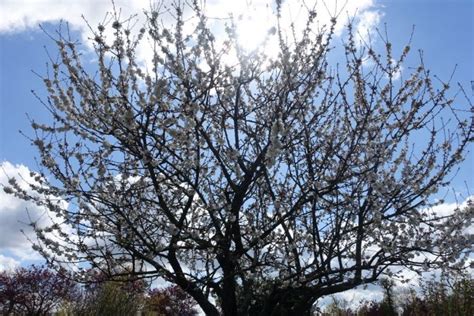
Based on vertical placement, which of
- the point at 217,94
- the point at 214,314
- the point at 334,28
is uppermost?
the point at 334,28

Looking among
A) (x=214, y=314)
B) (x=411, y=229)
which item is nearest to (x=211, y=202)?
(x=214, y=314)

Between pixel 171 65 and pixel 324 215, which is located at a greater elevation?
pixel 171 65

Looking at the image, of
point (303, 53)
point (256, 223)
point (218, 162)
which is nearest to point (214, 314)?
point (256, 223)

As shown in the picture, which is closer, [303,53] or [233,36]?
A: [233,36]

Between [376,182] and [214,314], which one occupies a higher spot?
[376,182]

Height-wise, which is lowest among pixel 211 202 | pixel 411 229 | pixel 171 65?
pixel 411 229

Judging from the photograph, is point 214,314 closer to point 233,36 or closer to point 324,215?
point 324,215

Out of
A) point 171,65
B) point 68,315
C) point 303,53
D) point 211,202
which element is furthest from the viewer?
point 68,315

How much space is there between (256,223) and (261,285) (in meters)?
0.94

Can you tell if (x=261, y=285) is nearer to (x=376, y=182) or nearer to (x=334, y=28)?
(x=376, y=182)

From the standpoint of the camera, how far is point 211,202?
222 inches

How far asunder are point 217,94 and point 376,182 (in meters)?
2.40

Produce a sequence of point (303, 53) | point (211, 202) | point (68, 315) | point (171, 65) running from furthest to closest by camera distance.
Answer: point (68, 315) < point (303, 53) < point (171, 65) < point (211, 202)

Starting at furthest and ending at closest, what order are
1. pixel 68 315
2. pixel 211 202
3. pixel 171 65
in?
1. pixel 68 315
2. pixel 171 65
3. pixel 211 202
